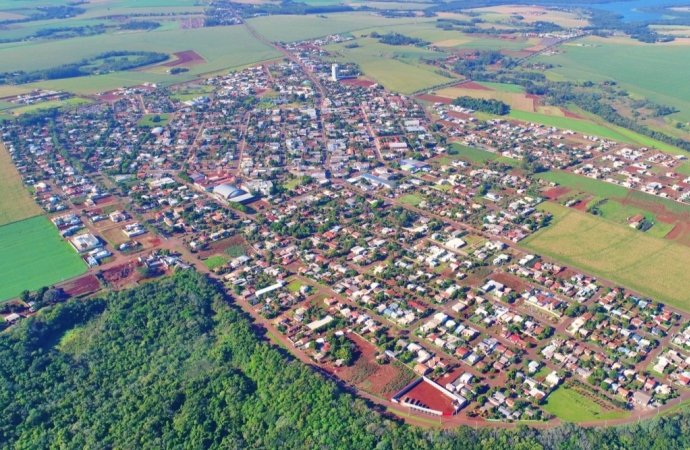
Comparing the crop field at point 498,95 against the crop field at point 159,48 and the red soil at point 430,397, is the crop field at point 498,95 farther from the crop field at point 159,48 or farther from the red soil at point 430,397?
the red soil at point 430,397

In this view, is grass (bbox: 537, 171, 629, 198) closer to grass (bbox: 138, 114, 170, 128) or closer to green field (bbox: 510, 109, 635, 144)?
green field (bbox: 510, 109, 635, 144)

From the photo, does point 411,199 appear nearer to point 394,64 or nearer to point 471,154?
point 471,154

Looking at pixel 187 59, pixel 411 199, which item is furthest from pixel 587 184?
pixel 187 59

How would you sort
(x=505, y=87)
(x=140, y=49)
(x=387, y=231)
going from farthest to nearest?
(x=140, y=49)
(x=505, y=87)
(x=387, y=231)

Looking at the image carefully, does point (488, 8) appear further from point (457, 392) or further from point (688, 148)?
point (457, 392)

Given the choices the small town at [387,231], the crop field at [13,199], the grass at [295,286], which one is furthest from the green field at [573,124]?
the crop field at [13,199]

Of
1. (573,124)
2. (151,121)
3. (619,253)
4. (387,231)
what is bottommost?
(151,121)

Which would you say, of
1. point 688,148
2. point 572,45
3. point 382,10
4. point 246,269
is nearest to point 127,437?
point 246,269
